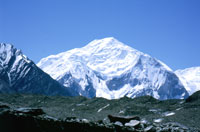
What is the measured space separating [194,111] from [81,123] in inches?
1262

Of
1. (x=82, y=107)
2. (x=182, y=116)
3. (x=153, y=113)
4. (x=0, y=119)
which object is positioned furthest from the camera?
(x=82, y=107)

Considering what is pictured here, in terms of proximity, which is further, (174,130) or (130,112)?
(130,112)

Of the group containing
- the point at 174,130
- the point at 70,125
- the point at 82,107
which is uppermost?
the point at 82,107

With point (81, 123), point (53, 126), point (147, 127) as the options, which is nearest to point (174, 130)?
point (147, 127)

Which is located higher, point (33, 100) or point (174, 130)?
point (33, 100)

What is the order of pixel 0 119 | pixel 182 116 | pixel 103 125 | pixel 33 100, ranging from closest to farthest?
pixel 103 125 → pixel 0 119 → pixel 182 116 → pixel 33 100

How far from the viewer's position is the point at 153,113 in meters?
46.3

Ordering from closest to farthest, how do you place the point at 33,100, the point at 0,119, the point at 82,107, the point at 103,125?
1. the point at 103,125
2. the point at 0,119
3. the point at 82,107
4. the point at 33,100

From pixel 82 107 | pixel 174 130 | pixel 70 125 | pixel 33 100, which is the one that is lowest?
pixel 174 130

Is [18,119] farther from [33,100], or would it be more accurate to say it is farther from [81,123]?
[33,100]

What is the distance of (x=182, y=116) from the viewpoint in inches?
1542

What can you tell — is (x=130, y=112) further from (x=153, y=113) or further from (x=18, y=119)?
(x=18, y=119)

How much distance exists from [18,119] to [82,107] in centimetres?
4499

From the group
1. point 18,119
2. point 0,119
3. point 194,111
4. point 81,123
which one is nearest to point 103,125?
point 81,123
